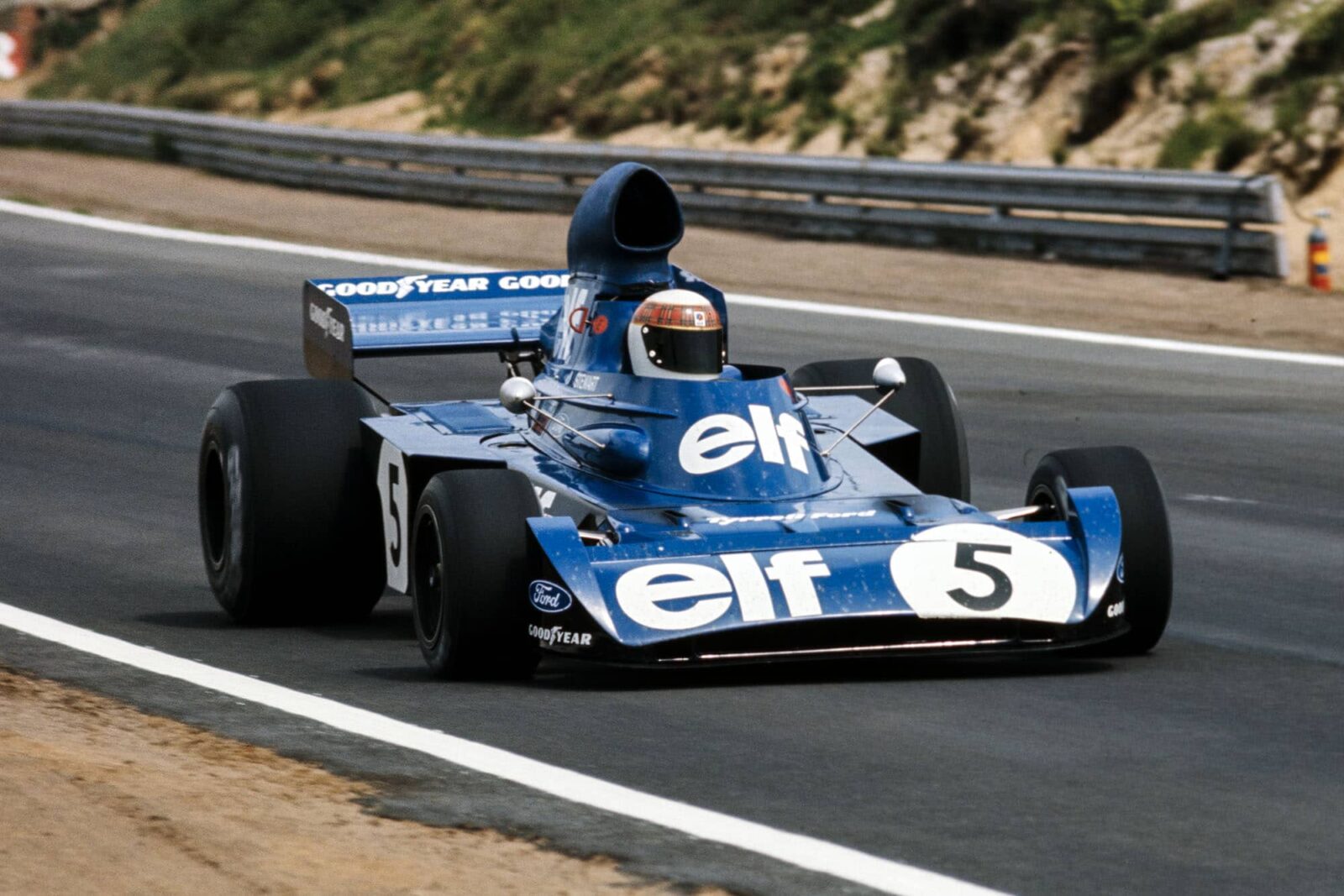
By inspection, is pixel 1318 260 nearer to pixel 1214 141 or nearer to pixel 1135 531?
pixel 1214 141

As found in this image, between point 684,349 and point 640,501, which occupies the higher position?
point 684,349

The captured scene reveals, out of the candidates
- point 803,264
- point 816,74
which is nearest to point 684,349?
point 803,264

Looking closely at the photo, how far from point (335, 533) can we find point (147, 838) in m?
3.99

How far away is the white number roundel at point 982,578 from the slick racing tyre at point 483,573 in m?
1.28

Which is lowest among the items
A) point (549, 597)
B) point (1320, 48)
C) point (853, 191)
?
point (549, 597)

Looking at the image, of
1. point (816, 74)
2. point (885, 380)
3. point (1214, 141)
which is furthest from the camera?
point (816, 74)

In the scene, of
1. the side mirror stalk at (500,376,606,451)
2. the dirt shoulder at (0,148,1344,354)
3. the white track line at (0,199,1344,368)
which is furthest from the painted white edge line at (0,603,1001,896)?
the dirt shoulder at (0,148,1344,354)

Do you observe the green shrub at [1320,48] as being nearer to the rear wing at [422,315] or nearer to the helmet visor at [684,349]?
the rear wing at [422,315]

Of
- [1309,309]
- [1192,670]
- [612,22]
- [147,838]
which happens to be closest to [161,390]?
[1309,309]

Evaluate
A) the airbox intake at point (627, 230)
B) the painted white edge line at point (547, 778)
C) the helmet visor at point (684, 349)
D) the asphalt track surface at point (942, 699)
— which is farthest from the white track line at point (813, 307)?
the painted white edge line at point (547, 778)

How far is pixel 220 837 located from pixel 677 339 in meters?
3.85

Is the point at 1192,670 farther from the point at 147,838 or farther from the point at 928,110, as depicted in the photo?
the point at 928,110

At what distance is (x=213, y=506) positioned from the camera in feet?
35.0

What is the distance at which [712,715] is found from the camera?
7750mm
